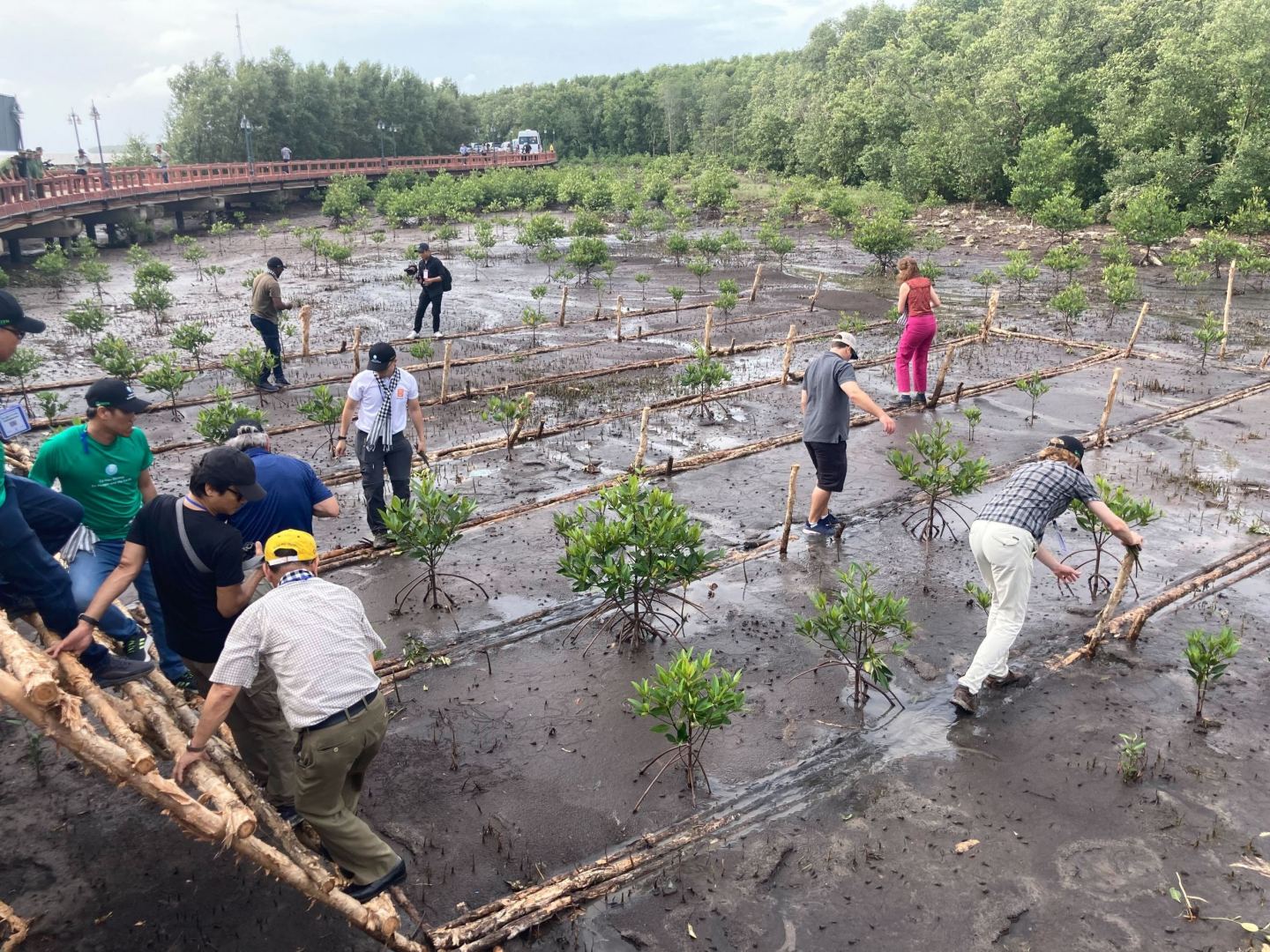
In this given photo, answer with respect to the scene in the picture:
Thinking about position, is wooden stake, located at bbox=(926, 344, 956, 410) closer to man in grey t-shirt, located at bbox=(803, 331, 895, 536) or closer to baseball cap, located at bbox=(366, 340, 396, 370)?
man in grey t-shirt, located at bbox=(803, 331, 895, 536)

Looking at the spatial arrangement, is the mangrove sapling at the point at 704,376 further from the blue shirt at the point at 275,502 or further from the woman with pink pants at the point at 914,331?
the blue shirt at the point at 275,502

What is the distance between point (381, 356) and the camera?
6770 millimetres

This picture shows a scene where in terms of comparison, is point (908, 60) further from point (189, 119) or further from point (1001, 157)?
point (189, 119)

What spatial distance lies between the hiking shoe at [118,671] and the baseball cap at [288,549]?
45.1 inches

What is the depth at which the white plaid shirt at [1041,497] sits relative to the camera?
5141mm

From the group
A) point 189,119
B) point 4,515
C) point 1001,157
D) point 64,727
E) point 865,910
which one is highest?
point 189,119

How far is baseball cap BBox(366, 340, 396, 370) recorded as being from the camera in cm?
677

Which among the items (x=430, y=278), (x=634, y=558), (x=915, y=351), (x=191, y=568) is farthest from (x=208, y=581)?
(x=430, y=278)

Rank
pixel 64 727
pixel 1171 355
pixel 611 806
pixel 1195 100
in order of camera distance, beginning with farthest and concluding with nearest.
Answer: pixel 1195 100
pixel 1171 355
pixel 611 806
pixel 64 727

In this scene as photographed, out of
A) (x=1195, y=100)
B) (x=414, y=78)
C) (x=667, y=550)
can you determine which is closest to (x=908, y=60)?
(x=1195, y=100)

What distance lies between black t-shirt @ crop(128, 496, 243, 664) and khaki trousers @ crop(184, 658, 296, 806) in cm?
17

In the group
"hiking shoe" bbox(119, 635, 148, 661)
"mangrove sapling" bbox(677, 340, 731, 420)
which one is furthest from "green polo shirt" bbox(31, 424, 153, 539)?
"mangrove sapling" bbox(677, 340, 731, 420)

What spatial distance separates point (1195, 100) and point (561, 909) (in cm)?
3109

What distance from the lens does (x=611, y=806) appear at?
4574 mm
